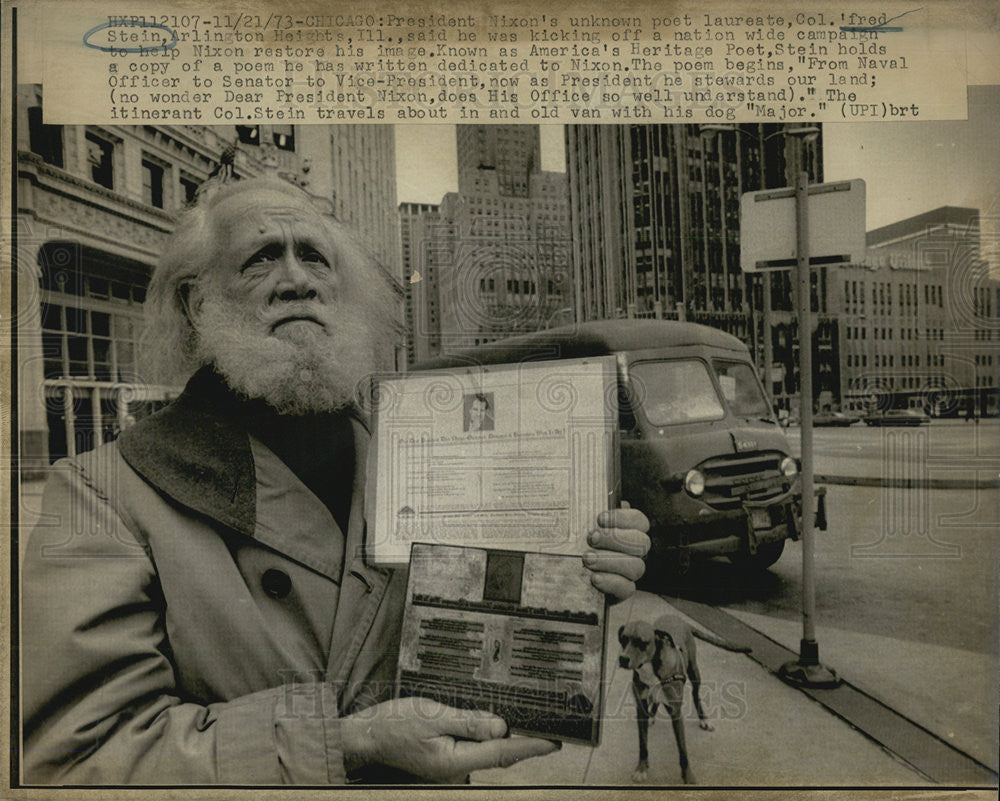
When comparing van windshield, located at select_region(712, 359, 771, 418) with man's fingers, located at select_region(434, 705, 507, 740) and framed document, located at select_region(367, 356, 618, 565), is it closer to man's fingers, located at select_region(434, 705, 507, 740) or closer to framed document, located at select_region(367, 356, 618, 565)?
framed document, located at select_region(367, 356, 618, 565)

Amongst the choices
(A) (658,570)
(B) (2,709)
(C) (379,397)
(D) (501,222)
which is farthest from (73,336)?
(A) (658,570)

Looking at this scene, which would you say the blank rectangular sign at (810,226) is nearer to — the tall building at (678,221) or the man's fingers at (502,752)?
the tall building at (678,221)

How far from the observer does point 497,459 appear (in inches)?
132

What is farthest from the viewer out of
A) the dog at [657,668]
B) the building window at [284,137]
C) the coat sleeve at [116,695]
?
the building window at [284,137]

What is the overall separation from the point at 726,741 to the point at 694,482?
4.06 feet

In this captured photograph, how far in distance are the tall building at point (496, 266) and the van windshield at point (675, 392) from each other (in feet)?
1.57

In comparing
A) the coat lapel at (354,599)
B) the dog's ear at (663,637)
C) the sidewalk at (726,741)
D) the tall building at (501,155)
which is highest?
the tall building at (501,155)

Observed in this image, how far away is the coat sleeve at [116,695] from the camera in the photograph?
3076 mm

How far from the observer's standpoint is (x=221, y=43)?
3.42 meters

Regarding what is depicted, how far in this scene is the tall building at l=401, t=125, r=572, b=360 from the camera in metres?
3.44

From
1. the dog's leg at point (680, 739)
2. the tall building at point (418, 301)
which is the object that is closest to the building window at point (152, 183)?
the tall building at point (418, 301)

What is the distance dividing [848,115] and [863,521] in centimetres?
200

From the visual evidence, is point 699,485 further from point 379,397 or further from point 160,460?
point 160,460

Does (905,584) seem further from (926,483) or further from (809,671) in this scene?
(809,671)
